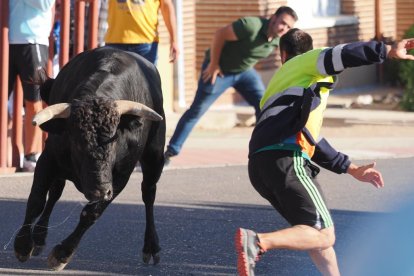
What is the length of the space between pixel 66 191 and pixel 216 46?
2.10m

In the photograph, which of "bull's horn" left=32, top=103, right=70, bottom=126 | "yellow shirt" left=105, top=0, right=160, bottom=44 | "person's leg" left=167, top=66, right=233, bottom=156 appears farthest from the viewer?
"person's leg" left=167, top=66, right=233, bottom=156

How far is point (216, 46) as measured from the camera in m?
11.2

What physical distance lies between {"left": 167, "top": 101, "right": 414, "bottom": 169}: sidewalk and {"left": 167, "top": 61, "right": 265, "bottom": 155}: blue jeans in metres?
0.35

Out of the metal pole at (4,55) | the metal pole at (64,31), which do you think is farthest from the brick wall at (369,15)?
the metal pole at (4,55)

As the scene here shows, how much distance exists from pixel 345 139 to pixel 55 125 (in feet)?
24.9

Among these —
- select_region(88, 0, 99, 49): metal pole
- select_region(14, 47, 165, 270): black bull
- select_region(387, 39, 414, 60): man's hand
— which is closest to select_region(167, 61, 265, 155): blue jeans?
select_region(88, 0, 99, 49): metal pole

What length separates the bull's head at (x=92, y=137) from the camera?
263 inches

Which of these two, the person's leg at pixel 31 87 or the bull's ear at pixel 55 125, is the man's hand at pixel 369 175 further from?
the person's leg at pixel 31 87

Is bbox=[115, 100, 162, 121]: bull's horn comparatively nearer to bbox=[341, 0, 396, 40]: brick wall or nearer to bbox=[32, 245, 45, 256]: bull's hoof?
bbox=[32, 245, 45, 256]: bull's hoof

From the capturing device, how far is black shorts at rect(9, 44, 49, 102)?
34.4 ft

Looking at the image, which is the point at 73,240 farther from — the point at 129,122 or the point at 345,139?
the point at 345,139

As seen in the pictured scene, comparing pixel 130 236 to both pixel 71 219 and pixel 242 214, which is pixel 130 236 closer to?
pixel 71 219

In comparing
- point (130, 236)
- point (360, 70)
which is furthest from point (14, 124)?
point (360, 70)

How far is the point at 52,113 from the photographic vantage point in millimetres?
6762
